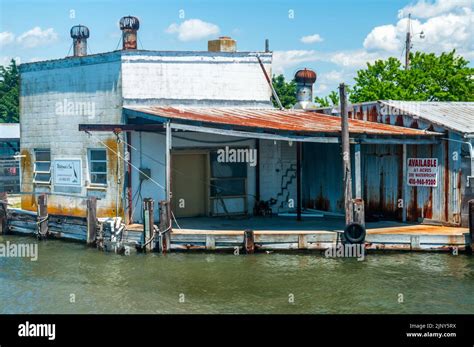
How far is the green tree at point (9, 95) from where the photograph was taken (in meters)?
60.7

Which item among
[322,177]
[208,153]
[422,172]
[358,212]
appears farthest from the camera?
[322,177]

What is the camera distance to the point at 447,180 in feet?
72.8

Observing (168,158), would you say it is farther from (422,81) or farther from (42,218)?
(422,81)

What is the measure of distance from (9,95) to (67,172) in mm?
38657

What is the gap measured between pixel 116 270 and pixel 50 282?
1862 millimetres

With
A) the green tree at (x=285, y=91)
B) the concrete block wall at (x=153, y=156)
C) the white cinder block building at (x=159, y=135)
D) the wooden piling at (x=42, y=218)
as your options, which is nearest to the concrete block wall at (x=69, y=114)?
the white cinder block building at (x=159, y=135)

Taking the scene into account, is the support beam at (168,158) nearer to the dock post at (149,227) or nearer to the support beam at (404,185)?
the dock post at (149,227)

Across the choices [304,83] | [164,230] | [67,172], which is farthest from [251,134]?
[304,83]

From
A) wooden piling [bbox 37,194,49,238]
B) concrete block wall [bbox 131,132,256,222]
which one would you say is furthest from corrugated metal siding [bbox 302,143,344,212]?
wooden piling [bbox 37,194,49,238]

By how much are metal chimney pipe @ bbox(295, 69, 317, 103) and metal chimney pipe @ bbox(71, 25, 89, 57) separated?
9290 mm

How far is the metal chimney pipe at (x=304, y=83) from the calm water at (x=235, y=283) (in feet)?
36.6

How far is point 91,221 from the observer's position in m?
22.6

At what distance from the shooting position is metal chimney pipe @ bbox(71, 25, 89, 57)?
101 feet

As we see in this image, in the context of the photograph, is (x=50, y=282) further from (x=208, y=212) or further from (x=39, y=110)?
(x=39, y=110)
